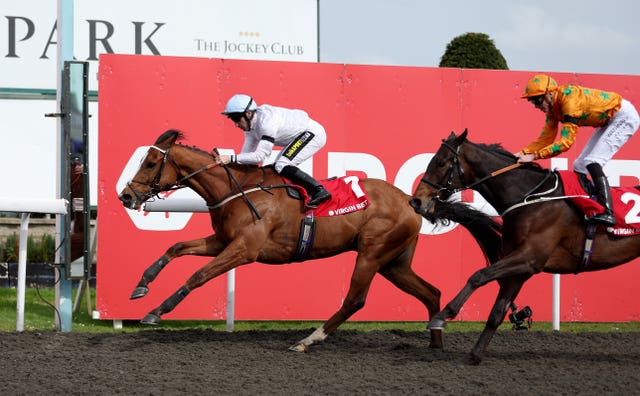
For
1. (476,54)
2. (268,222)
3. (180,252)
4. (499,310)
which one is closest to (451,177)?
(499,310)

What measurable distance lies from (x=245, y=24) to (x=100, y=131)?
625 centimetres

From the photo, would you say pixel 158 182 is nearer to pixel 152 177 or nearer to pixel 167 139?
pixel 152 177

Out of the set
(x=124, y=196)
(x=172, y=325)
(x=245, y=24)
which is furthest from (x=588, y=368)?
(x=245, y=24)

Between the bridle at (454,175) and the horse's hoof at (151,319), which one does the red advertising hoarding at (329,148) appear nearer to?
the horse's hoof at (151,319)

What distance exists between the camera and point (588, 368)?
18.7 ft

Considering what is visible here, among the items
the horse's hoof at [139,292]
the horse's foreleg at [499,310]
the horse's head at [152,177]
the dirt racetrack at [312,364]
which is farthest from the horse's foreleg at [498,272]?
the horse's head at [152,177]

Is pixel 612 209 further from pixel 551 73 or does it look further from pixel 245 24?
pixel 245 24

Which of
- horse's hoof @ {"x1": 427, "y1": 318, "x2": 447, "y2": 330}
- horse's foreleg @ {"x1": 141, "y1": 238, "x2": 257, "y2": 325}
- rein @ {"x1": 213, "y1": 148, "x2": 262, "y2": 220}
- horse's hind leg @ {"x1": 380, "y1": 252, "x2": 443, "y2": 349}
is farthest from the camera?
horse's hind leg @ {"x1": 380, "y1": 252, "x2": 443, "y2": 349}

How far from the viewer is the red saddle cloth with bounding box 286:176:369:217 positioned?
6535 millimetres

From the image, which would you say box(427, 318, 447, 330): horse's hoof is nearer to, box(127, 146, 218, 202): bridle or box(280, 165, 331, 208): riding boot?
box(280, 165, 331, 208): riding boot

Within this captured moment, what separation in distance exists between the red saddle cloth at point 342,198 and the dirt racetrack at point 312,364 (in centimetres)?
104

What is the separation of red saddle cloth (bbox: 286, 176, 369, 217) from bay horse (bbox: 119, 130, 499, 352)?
48 millimetres

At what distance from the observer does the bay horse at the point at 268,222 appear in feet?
20.8

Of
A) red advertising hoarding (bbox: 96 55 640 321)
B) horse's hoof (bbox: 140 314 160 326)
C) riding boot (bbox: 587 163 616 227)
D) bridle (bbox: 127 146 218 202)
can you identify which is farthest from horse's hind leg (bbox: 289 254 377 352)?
red advertising hoarding (bbox: 96 55 640 321)
